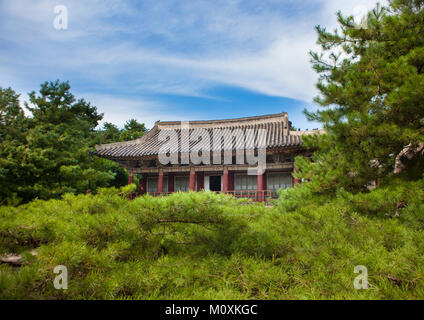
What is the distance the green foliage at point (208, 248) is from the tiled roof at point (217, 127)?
8.47 meters

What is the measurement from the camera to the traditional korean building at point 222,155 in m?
12.0

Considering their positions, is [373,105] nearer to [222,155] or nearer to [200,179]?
[222,155]

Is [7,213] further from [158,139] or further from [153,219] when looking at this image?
[158,139]

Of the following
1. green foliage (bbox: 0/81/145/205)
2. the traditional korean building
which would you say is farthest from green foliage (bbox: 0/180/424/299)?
the traditional korean building

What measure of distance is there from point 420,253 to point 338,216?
3.04ft

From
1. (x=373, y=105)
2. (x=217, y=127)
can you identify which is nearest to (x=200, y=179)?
(x=217, y=127)

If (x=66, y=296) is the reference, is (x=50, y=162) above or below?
above

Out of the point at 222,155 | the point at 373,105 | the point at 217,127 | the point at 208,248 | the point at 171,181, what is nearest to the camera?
the point at 208,248

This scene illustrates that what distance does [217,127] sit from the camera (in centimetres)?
1712

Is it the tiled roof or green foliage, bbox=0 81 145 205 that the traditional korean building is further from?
green foliage, bbox=0 81 145 205

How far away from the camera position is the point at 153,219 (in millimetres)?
2506

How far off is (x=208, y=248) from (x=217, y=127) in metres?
14.8

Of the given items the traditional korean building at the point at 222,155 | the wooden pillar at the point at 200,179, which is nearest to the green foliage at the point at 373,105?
the traditional korean building at the point at 222,155
